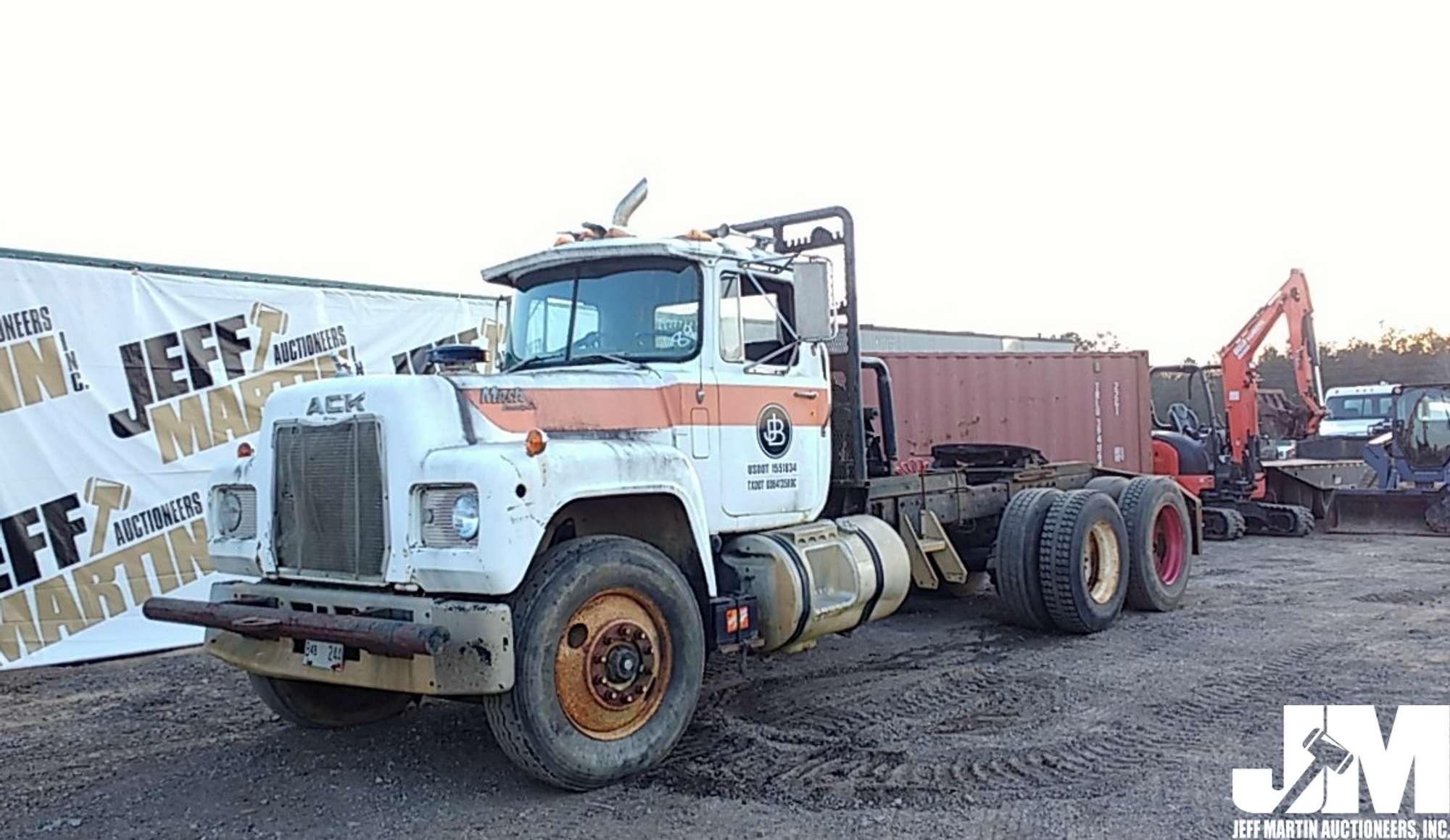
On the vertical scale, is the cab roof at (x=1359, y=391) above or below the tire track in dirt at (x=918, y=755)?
above

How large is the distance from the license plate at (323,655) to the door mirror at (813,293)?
301 cm

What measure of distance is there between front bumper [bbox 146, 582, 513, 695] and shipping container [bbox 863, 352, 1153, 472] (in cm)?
932

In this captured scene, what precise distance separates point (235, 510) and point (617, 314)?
7.44ft

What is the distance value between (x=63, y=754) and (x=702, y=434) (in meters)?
3.88

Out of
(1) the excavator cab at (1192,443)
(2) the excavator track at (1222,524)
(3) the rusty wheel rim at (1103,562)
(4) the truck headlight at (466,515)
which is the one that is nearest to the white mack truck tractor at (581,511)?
(4) the truck headlight at (466,515)

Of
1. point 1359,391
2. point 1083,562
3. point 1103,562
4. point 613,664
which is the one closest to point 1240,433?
point 1103,562

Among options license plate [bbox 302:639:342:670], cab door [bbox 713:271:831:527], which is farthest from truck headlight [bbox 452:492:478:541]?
cab door [bbox 713:271:831:527]

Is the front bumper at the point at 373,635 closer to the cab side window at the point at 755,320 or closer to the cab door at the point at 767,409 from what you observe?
the cab door at the point at 767,409

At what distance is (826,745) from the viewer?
5.83m

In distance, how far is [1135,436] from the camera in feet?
50.1

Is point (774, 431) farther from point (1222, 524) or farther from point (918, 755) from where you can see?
point (1222, 524)

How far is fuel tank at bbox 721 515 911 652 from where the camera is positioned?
20.6 feet

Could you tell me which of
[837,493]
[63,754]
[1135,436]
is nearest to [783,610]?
[837,493]

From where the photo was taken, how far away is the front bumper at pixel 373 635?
4.75 metres
